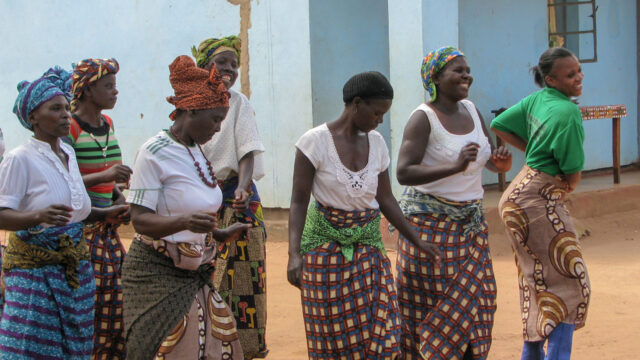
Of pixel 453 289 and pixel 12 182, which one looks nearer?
pixel 12 182

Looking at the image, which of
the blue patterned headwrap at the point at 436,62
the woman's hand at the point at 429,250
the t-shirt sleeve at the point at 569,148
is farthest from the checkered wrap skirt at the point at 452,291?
the blue patterned headwrap at the point at 436,62

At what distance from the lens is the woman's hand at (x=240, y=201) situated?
4.74 metres

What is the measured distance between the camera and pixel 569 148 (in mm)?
4512

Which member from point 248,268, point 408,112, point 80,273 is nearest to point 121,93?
point 408,112

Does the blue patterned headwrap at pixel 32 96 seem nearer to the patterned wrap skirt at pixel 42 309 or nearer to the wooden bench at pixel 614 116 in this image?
the patterned wrap skirt at pixel 42 309

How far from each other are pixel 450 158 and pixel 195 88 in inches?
65.2

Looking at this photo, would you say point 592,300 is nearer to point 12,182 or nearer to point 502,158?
point 502,158

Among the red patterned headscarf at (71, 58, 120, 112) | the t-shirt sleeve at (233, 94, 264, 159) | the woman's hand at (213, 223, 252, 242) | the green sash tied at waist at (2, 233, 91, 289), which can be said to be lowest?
Answer: the green sash tied at waist at (2, 233, 91, 289)

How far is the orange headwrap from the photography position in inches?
143

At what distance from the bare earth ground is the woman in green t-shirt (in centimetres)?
103

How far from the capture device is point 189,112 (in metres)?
3.65

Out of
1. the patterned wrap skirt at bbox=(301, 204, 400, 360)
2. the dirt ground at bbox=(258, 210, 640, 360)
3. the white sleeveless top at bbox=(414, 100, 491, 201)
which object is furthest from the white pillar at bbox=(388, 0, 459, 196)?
the patterned wrap skirt at bbox=(301, 204, 400, 360)

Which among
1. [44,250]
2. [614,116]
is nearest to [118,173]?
[44,250]

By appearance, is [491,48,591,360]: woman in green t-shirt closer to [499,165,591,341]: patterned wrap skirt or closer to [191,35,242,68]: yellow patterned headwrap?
[499,165,591,341]: patterned wrap skirt
